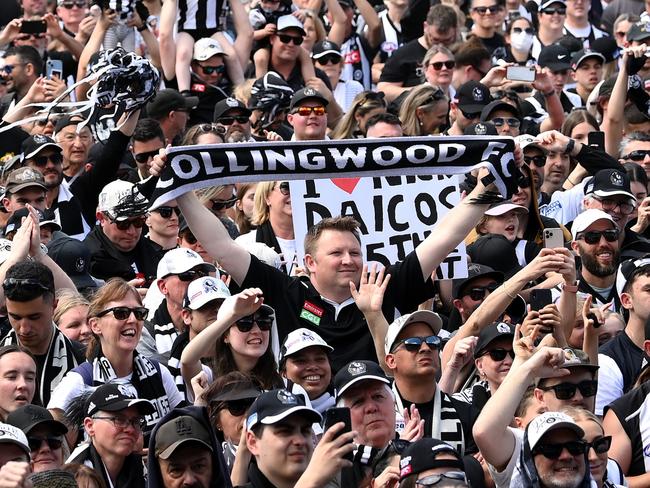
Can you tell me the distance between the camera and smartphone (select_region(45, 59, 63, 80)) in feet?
49.0

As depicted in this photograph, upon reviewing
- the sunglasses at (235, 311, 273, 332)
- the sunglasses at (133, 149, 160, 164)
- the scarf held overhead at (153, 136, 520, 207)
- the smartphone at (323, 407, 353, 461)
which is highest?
the scarf held overhead at (153, 136, 520, 207)

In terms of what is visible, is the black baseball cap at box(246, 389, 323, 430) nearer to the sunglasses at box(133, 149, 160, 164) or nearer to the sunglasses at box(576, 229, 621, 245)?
the sunglasses at box(576, 229, 621, 245)

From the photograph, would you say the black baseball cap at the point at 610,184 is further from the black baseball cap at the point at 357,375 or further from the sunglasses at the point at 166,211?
the black baseball cap at the point at 357,375

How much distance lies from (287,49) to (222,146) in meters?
5.93

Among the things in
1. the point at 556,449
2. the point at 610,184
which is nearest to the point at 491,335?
the point at 556,449

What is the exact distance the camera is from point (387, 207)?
9.98m

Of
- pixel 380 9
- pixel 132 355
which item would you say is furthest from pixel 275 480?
pixel 380 9

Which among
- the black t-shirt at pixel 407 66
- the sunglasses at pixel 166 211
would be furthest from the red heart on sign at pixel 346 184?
the black t-shirt at pixel 407 66

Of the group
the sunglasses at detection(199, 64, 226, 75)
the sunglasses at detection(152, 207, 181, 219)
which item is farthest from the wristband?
the sunglasses at detection(199, 64, 226, 75)

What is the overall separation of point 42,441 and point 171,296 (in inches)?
89.9

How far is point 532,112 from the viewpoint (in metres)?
15.0

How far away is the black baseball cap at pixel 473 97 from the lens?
13.8 m

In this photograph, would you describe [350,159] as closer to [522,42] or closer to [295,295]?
[295,295]

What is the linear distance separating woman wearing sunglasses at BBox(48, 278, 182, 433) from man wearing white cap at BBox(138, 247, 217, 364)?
73 cm
